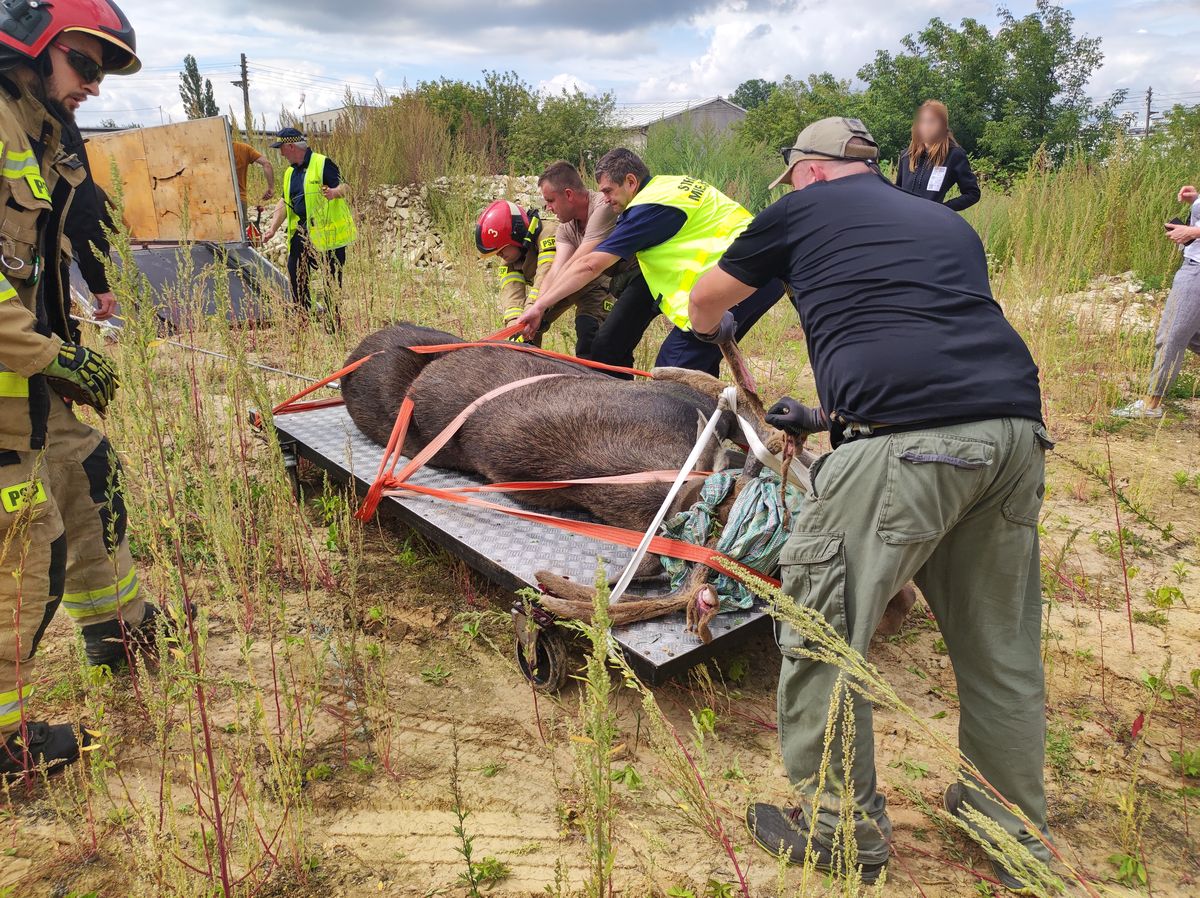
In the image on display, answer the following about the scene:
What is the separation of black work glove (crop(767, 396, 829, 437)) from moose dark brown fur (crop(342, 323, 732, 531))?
21.6 inches

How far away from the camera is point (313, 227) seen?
7.61 metres

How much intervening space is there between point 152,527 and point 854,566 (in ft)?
6.77

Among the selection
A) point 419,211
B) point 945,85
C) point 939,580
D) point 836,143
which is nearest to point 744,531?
point 939,580

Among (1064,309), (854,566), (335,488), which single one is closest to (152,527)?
(854,566)

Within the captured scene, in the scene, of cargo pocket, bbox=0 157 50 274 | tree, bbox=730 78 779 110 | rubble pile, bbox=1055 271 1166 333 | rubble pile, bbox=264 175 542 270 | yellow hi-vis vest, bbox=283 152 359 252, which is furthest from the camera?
tree, bbox=730 78 779 110

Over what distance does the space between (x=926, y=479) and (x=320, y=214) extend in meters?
7.12

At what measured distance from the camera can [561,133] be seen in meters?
17.4

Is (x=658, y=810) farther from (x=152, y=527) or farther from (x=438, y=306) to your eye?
(x=438, y=306)

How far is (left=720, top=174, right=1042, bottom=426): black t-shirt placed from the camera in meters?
2.07

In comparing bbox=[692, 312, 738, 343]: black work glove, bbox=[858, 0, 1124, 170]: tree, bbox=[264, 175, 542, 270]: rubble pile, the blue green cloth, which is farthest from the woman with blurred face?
bbox=[858, 0, 1124, 170]: tree

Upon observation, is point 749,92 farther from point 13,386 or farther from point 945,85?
point 13,386

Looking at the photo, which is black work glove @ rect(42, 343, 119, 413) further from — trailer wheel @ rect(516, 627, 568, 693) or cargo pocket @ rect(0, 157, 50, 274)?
trailer wheel @ rect(516, 627, 568, 693)

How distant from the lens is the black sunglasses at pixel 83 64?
244 centimetres

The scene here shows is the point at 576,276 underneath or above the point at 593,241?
underneath
